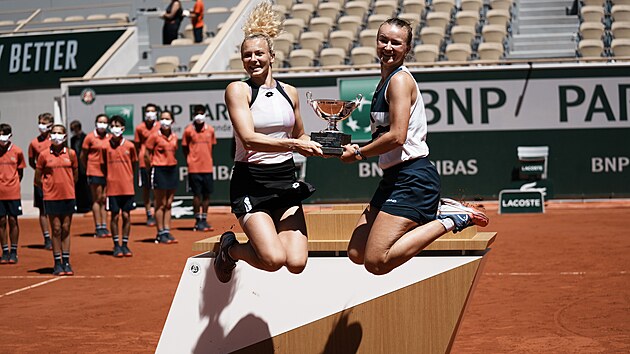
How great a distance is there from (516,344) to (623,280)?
10.1 feet

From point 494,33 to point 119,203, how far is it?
34.6ft

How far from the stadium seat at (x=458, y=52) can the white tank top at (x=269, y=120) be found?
14616mm

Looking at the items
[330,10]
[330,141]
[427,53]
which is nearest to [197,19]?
[330,10]

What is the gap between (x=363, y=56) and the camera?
2078 cm

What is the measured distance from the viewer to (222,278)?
6.26 metres

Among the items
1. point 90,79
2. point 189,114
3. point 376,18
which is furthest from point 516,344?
point 376,18

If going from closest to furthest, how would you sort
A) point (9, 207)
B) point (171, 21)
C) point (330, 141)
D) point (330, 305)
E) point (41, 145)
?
1. point (330, 141)
2. point (330, 305)
3. point (9, 207)
4. point (41, 145)
5. point (171, 21)

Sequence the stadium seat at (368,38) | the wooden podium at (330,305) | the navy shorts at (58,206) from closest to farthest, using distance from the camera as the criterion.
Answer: the wooden podium at (330,305) → the navy shorts at (58,206) → the stadium seat at (368,38)

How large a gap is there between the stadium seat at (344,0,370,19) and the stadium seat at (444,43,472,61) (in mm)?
3205

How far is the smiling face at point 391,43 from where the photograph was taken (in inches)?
233

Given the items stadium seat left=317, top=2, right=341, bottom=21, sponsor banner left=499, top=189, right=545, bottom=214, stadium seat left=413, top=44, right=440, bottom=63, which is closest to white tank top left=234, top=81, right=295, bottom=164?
sponsor banner left=499, top=189, right=545, bottom=214

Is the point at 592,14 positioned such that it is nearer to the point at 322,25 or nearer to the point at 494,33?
the point at 494,33

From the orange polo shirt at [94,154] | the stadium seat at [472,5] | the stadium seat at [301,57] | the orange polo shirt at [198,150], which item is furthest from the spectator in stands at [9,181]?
the stadium seat at [472,5]

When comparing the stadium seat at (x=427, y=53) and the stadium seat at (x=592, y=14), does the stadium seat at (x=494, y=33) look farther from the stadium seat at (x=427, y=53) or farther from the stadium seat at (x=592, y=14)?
the stadium seat at (x=592, y=14)
